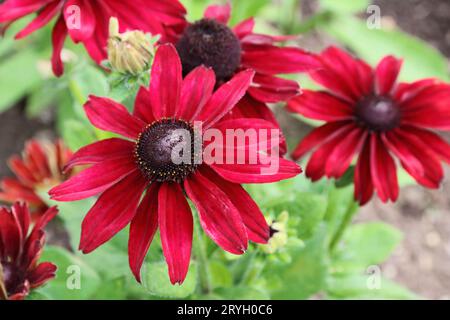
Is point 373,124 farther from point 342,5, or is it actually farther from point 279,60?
point 342,5

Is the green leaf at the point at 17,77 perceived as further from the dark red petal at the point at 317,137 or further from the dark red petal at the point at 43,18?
the dark red petal at the point at 317,137

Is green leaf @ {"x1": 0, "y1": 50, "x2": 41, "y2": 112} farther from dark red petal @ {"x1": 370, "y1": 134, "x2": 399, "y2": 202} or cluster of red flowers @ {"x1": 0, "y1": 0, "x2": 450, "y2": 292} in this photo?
dark red petal @ {"x1": 370, "y1": 134, "x2": 399, "y2": 202}

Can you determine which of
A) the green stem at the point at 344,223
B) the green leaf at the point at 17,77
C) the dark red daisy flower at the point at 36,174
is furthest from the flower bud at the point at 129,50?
the green leaf at the point at 17,77

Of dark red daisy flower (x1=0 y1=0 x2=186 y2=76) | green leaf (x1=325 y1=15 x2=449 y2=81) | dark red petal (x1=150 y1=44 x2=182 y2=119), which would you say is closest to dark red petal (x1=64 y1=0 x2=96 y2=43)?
dark red daisy flower (x1=0 y1=0 x2=186 y2=76)

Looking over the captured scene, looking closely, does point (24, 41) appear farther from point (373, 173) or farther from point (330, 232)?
point (373, 173)

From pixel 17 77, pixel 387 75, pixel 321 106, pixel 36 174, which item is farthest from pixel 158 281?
pixel 17 77

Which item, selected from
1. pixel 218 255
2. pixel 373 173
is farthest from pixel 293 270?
pixel 373 173

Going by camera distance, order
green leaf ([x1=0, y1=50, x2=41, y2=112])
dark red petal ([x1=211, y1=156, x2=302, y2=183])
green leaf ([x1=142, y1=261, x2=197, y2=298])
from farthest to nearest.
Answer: green leaf ([x1=0, y1=50, x2=41, y2=112]), green leaf ([x1=142, y1=261, x2=197, y2=298]), dark red petal ([x1=211, y1=156, x2=302, y2=183])
